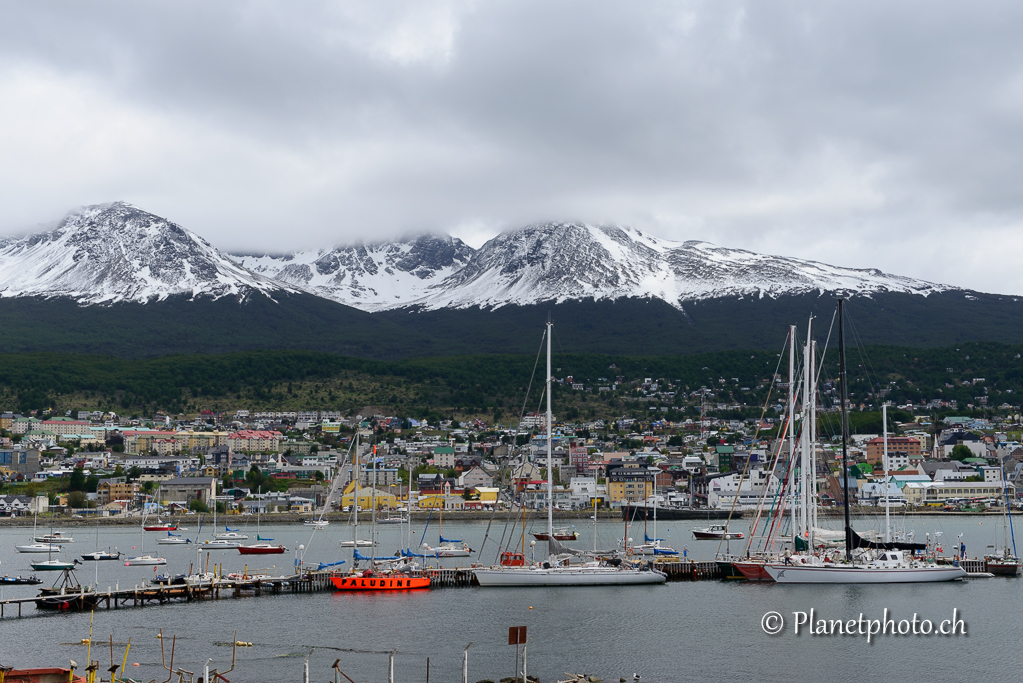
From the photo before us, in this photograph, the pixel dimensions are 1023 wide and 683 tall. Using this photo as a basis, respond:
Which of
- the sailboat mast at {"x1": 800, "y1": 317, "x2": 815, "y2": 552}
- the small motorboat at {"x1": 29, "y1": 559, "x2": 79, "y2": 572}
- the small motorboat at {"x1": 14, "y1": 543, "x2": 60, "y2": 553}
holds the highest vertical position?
the sailboat mast at {"x1": 800, "y1": 317, "x2": 815, "y2": 552}

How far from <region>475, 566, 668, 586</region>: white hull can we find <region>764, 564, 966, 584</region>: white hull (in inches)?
238

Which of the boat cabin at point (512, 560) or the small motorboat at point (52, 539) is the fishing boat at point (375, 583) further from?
the small motorboat at point (52, 539)

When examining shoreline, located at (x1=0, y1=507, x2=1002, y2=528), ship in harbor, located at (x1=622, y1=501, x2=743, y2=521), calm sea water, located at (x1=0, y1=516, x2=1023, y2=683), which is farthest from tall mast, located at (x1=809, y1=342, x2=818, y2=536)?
ship in harbor, located at (x1=622, y1=501, x2=743, y2=521)

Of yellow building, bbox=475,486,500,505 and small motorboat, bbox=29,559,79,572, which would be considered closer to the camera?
small motorboat, bbox=29,559,79,572

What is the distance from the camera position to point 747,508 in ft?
358

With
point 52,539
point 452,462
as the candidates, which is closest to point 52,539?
point 52,539

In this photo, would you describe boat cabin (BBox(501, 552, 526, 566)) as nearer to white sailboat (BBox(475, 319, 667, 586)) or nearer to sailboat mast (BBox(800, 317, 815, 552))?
white sailboat (BBox(475, 319, 667, 586))

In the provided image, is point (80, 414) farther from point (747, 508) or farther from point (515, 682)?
point (515, 682)

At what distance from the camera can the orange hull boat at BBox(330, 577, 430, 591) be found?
50188 millimetres

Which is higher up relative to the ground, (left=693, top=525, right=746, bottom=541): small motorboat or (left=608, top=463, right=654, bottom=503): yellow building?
(left=608, top=463, right=654, bottom=503): yellow building

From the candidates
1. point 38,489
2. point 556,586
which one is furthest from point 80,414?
point 556,586

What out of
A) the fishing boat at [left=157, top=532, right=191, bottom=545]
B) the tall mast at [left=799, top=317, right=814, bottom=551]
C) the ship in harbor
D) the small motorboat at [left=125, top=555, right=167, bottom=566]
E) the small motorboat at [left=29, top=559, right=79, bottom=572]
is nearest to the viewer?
the tall mast at [left=799, top=317, right=814, bottom=551]

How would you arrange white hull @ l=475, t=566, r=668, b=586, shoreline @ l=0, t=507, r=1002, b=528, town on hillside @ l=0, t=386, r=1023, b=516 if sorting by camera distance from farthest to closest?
1. town on hillside @ l=0, t=386, r=1023, b=516
2. shoreline @ l=0, t=507, r=1002, b=528
3. white hull @ l=475, t=566, r=668, b=586

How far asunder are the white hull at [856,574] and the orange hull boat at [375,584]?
15.0m
